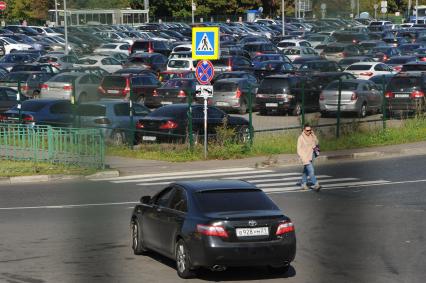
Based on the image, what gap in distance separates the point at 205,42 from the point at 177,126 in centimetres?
229

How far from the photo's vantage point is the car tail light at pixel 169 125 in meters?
19.8

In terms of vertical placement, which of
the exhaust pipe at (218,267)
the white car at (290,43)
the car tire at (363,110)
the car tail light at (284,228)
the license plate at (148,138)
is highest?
the white car at (290,43)

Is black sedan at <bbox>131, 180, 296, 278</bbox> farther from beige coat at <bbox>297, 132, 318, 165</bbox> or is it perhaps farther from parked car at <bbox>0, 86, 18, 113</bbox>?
parked car at <bbox>0, 86, 18, 113</bbox>

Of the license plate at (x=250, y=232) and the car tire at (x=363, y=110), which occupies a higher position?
the license plate at (x=250, y=232)

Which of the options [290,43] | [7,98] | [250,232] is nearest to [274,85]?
[7,98]

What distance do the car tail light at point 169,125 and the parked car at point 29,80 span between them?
9815 mm

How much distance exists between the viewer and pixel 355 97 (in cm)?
2447

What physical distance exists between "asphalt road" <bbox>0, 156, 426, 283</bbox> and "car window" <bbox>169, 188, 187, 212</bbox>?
1.83ft

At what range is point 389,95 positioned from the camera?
82.4 feet

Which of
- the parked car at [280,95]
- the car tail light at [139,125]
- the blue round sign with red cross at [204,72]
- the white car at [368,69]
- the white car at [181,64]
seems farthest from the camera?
the white car at [181,64]

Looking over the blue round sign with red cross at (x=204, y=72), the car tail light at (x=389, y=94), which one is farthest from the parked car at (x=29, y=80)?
the blue round sign with red cross at (x=204, y=72)

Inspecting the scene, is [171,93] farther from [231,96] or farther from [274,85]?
[274,85]

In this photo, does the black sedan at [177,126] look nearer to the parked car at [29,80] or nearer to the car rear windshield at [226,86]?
the car rear windshield at [226,86]

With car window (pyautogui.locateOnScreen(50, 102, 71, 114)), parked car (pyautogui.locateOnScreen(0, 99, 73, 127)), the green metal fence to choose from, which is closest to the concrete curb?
the green metal fence
